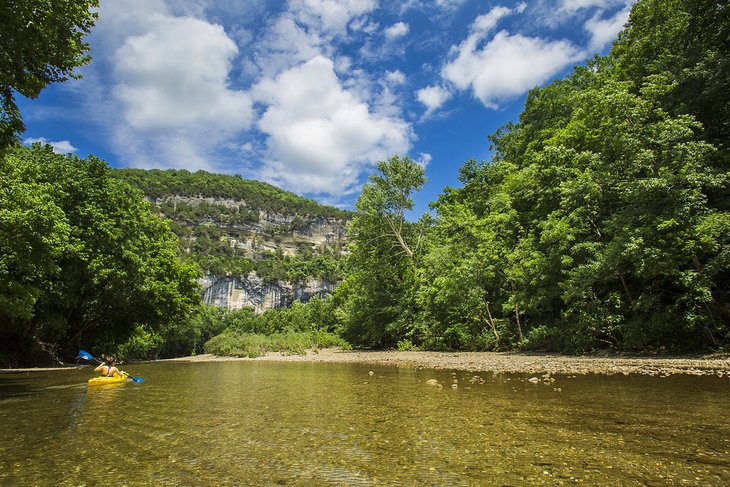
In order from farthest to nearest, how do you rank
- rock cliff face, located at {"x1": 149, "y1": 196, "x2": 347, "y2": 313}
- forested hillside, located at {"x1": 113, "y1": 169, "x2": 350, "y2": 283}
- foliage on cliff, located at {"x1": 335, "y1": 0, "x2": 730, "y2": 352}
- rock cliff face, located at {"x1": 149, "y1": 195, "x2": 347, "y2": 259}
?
rock cliff face, located at {"x1": 149, "y1": 195, "x2": 347, "y2": 259}, forested hillside, located at {"x1": 113, "y1": 169, "x2": 350, "y2": 283}, rock cliff face, located at {"x1": 149, "y1": 196, "x2": 347, "y2": 313}, foliage on cliff, located at {"x1": 335, "y1": 0, "x2": 730, "y2": 352}

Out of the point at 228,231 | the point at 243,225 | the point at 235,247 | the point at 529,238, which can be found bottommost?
the point at 529,238

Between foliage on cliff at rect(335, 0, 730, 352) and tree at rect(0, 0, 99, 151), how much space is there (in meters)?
19.7

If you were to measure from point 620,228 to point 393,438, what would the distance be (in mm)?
16091

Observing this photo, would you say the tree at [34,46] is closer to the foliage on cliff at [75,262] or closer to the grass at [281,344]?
the foliage on cliff at [75,262]

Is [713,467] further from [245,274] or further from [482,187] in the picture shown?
[245,274]

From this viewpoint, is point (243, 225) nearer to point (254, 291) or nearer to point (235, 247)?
point (235, 247)

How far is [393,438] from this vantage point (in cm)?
552

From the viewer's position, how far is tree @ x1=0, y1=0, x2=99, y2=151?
9389mm

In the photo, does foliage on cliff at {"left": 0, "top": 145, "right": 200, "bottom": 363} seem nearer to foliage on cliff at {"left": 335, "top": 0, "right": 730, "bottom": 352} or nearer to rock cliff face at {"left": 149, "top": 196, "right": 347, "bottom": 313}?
foliage on cliff at {"left": 335, "top": 0, "right": 730, "bottom": 352}

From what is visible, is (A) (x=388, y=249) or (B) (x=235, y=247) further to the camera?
(B) (x=235, y=247)

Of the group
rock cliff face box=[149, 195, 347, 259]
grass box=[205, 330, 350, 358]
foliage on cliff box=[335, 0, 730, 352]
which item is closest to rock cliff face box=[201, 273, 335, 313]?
rock cliff face box=[149, 195, 347, 259]

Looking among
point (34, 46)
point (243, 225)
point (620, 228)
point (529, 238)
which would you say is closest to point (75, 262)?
point (34, 46)

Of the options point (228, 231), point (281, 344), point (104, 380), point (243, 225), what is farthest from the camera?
point (243, 225)

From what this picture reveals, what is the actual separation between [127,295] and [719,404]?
32.0 m
